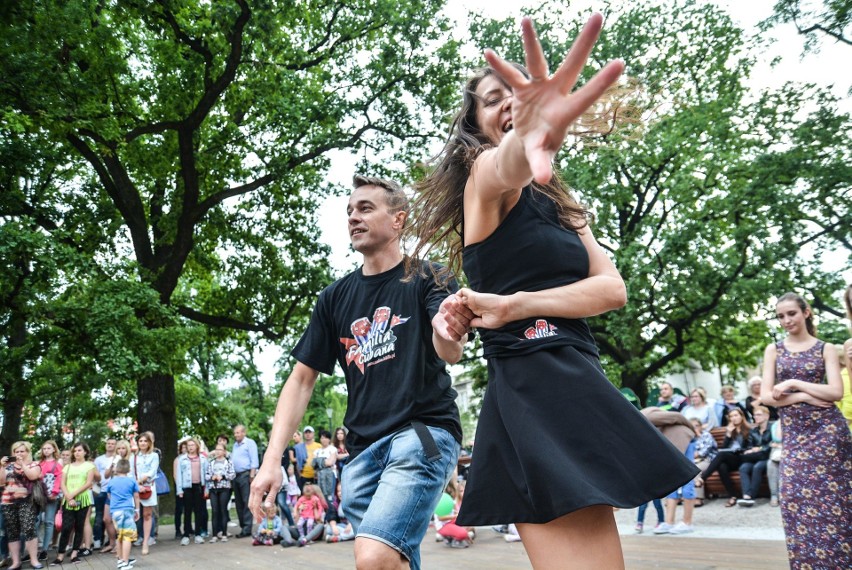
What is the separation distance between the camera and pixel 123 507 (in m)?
11.4

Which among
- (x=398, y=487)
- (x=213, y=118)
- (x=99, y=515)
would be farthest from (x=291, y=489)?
(x=398, y=487)

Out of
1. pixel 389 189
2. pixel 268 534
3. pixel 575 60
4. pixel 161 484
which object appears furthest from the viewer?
pixel 161 484

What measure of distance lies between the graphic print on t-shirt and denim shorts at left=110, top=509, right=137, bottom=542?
347 inches

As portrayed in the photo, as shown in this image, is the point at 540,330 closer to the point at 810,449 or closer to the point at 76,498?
the point at 810,449

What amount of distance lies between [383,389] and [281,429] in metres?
0.51

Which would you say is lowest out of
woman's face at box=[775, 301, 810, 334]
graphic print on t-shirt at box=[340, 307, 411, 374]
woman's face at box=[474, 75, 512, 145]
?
graphic print on t-shirt at box=[340, 307, 411, 374]

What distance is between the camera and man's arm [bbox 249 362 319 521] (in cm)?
302

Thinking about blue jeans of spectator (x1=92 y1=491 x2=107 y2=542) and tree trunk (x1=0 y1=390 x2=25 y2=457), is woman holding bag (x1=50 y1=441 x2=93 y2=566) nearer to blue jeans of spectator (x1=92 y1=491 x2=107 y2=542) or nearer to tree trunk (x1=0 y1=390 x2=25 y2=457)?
blue jeans of spectator (x1=92 y1=491 x2=107 y2=542)

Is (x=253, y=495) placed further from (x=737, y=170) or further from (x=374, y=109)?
(x=737, y=170)

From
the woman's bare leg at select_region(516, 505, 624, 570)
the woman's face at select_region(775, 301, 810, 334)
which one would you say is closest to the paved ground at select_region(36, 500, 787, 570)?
the woman's face at select_region(775, 301, 810, 334)

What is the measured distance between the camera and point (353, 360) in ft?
11.0

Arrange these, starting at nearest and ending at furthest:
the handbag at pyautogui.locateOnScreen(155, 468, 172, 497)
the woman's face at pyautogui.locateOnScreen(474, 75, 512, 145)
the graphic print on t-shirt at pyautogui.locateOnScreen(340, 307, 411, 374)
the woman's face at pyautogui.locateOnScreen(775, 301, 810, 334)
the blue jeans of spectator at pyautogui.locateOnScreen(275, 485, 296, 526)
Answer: the woman's face at pyautogui.locateOnScreen(474, 75, 512, 145)
the graphic print on t-shirt at pyautogui.locateOnScreen(340, 307, 411, 374)
the woman's face at pyautogui.locateOnScreen(775, 301, 810, 334)
the blue jeans of spectator at pyautogui.locateOnScreen(275, 485, 296, 526)
the handbag at pyautogui.locateOnScreen(155, 468, 172, 497)

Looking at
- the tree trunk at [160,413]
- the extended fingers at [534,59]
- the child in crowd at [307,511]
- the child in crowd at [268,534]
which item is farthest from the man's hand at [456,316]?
the tree trunk at [160,413]

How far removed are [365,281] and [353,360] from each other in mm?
426
